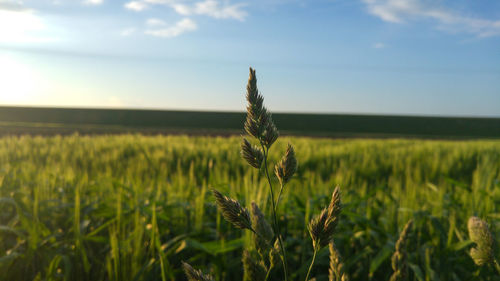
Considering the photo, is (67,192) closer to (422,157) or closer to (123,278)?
(123,278)

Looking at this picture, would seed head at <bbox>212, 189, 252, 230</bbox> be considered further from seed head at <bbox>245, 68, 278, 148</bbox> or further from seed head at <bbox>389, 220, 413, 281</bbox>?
seed head at <bbox>389, 220, 413, 281</bbox>

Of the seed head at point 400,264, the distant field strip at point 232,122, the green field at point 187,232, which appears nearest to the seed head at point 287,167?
the seed head at point 400,264

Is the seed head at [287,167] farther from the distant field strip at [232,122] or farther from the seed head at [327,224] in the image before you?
the distant field strip at [232,122]

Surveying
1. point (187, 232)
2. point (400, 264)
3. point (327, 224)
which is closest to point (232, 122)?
point (187, 232)

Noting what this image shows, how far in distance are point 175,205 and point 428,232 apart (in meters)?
1.50

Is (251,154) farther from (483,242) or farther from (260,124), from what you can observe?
(483,242)

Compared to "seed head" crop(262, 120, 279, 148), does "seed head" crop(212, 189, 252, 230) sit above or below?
below

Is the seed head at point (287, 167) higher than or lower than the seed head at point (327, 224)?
higher

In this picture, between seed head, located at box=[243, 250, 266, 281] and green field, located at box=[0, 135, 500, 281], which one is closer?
seed head, located at box=[243, 250, 266, 281]

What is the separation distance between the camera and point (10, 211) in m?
2.32

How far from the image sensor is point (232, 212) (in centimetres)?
35

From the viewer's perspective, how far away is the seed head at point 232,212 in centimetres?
35

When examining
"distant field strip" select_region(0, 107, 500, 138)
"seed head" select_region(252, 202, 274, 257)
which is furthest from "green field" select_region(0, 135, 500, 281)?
"distant field strip" select_region(0, 107, 500, 138)

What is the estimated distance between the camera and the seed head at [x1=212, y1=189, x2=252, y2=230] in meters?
0.35
